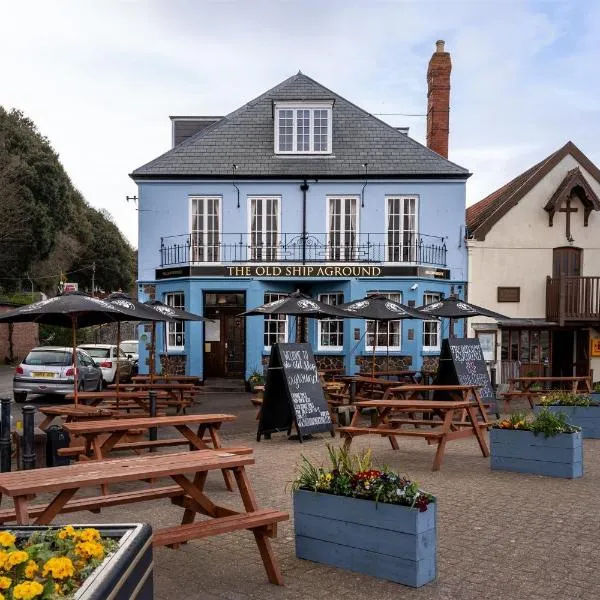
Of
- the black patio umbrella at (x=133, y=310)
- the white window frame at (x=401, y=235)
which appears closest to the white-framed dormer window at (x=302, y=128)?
the white window frame at (x=401, y=235)

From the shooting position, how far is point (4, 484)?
432cm

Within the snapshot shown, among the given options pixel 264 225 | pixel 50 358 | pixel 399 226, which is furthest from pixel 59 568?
pixel 399 226

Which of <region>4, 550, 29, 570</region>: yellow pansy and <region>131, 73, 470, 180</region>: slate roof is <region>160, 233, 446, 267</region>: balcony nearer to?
<region>131, 73, 470, 180</region>: slate roof

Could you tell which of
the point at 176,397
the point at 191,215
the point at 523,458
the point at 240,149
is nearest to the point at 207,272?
the point at 191,215

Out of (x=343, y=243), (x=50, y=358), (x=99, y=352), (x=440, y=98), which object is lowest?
(x=99, y=352)

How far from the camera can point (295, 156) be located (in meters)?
24.0

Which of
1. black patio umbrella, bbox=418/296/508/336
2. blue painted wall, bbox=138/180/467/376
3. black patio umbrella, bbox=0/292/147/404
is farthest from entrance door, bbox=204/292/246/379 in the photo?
black patio umbrella, bbox=0/292/147/404

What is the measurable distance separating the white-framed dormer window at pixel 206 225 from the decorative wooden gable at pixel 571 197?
10.8m

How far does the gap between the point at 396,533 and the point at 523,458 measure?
14.6ft

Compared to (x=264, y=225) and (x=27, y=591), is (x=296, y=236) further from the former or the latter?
(x=27, y=591)

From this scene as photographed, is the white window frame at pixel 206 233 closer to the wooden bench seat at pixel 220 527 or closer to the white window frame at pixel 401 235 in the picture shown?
the white window frame at pixel 401 235

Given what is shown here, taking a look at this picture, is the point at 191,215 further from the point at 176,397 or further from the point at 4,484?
the point at 4,484

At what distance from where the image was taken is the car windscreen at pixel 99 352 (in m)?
23.6

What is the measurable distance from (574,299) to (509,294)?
1.97 metres
